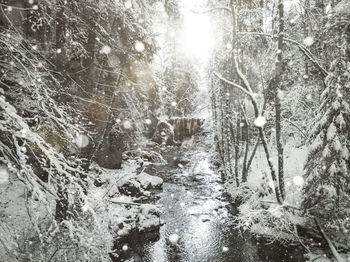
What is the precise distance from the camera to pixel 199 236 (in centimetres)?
1021

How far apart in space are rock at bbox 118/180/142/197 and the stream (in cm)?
119

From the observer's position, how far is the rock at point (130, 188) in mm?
12695

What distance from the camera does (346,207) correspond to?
7855mm

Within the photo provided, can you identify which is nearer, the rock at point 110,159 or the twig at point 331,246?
the twig at point 331,246

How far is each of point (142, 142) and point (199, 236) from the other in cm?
576

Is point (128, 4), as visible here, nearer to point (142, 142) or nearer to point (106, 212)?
point (106, 212)

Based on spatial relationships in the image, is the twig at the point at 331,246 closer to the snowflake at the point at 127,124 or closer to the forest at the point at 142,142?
the forest at the point at 142,142

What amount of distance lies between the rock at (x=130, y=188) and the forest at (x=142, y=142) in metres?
0.10

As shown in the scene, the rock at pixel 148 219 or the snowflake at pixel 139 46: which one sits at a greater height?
the snowflake at pixel 139 46

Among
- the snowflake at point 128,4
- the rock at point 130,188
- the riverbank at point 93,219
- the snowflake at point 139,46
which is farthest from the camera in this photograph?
the rock at point 130,188

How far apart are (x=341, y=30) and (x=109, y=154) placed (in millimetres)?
12791

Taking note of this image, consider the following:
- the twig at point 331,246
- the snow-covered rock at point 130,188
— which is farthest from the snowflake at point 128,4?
the twig at point 331,246

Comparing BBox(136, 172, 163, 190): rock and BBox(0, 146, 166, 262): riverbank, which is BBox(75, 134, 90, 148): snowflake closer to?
BBox(0, 146, 166, 262): riverbank

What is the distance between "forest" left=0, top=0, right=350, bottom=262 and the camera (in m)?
3.79
